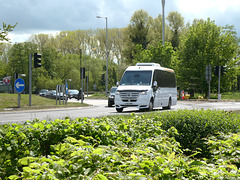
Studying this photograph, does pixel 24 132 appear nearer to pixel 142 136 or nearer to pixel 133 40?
pixel 142 136

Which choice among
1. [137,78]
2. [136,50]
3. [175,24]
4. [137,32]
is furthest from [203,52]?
[137,78]

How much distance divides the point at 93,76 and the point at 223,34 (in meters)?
45.2

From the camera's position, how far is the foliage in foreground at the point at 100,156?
9.17ft

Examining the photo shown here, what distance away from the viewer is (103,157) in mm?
3107

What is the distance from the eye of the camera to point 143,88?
2253 centimetres

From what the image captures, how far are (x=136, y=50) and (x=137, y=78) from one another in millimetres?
41461

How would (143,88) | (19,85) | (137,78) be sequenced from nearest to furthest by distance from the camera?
1. (143,88)
2. (137,78)
3. (19,85)

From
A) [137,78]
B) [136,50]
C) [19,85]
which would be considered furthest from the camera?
[136,50]

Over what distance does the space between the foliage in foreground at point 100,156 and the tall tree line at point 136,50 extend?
41801mm

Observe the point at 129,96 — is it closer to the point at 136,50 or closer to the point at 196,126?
the point at 196,126

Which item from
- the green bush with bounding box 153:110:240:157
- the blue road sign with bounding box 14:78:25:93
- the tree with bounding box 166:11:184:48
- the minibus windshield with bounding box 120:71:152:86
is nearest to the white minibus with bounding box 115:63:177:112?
the minibus windshield with bounding box 120:71:152:86

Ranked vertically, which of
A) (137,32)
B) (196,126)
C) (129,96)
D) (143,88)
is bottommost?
(196,126)

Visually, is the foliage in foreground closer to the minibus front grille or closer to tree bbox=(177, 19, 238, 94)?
the minibus front grille

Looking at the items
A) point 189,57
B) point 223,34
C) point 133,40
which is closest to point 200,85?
point 189,57
